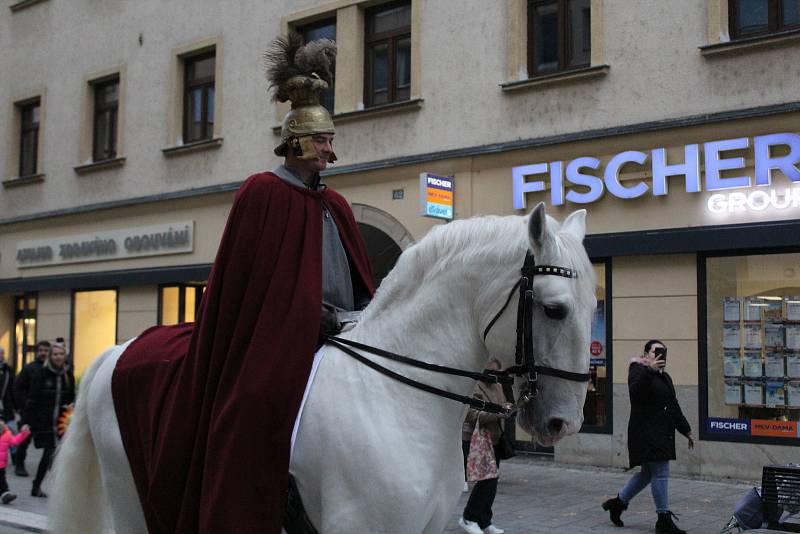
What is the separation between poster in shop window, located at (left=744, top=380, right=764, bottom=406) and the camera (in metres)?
11.8

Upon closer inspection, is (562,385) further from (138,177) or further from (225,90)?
(138,177)

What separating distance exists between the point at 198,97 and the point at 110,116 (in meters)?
3.10

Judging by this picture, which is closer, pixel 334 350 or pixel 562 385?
pixel 562 385

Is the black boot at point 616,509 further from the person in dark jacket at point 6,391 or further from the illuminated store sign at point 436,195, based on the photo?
the person in dark jacket at point 6,391

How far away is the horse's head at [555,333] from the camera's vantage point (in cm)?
312

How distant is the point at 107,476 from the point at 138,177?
16.1m

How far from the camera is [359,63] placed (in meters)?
16.0

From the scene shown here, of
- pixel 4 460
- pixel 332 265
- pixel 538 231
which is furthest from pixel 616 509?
pixel 4 460

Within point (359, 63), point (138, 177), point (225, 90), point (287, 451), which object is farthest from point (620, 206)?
point (138, 177)

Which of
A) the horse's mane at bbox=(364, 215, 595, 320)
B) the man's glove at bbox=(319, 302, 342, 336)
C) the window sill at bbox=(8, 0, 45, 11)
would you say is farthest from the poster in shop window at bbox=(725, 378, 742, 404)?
the window sill at bbox=(8, 0, 45, 11)

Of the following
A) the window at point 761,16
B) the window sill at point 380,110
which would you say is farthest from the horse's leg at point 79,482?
the window sill at point 380,110

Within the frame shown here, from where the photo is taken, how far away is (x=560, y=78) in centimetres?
1322

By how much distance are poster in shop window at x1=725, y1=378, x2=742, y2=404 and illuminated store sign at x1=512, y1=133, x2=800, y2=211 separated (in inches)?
92.0

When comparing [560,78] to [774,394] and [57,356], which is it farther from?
[57,356]
